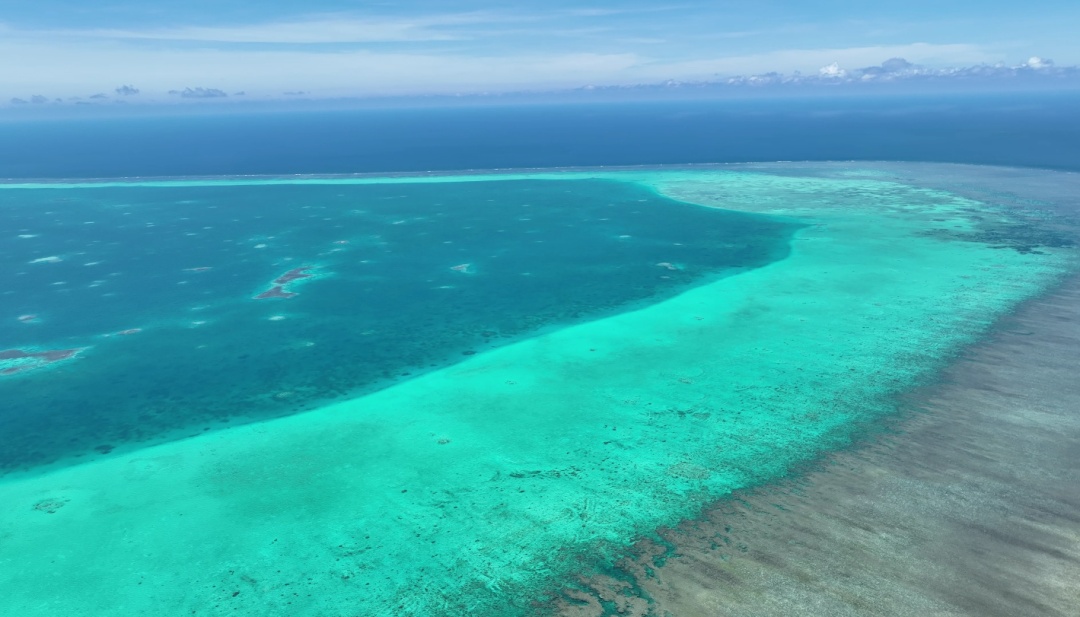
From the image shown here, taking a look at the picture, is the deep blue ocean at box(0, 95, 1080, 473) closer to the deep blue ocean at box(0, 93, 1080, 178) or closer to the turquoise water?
the turquoise water

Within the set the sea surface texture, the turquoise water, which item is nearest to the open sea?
the sea surface texture

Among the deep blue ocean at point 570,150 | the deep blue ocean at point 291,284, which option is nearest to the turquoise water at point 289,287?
the deep blue ocean at point 291,284

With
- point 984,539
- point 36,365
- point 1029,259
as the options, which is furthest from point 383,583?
point 1029,259

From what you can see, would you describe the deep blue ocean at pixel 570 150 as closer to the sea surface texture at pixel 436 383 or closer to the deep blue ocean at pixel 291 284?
the deep blue ocean at pixel 291 284

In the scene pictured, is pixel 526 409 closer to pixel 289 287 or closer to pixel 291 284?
pixel 289 287

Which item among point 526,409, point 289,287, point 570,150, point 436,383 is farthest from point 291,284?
point 570,150

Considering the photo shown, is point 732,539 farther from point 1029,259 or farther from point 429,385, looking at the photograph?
point 1029,259
